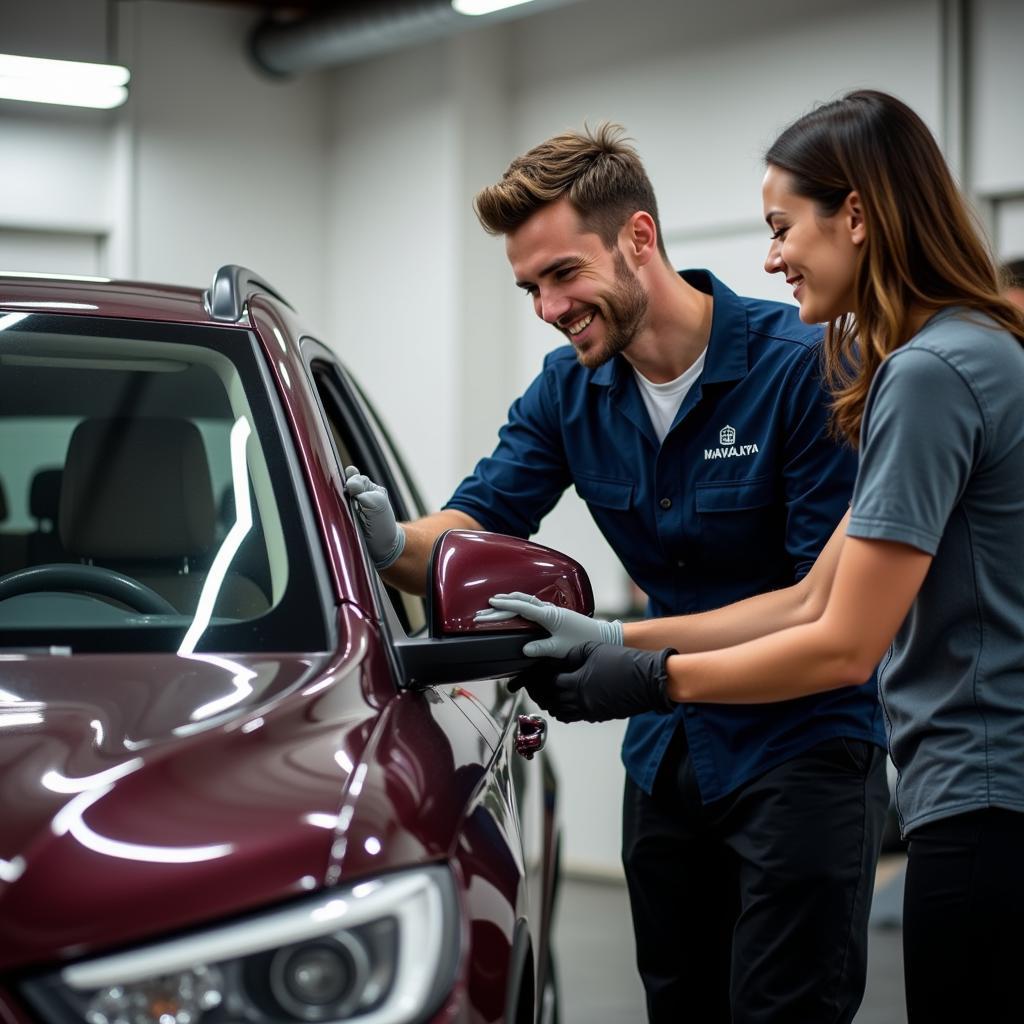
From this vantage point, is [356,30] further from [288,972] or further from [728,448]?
[288,972]

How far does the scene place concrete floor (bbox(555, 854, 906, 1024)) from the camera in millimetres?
4102

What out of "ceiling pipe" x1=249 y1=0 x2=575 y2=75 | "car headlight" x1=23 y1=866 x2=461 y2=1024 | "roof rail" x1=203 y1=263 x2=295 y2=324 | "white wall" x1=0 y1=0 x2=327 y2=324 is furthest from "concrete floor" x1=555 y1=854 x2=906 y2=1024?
"ceiling pipe" x1=249 y1=0 x2=575 y2=75

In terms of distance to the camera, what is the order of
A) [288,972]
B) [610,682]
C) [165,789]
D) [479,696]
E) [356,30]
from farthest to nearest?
[356,30] → [479,696] → [610,682] → [165,789] → [288,972]

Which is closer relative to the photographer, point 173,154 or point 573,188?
point 573,188

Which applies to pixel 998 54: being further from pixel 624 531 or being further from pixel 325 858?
pixel 325 858

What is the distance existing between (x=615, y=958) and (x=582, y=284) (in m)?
3.06

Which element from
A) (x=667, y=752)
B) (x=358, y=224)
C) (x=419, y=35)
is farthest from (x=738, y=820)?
(x=358, y=224)

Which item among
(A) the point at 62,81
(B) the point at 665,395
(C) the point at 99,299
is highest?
(A) the point at 62,81

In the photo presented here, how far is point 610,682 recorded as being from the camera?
6.15 ft

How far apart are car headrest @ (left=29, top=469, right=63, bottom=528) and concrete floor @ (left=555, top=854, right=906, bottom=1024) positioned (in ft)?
7.58

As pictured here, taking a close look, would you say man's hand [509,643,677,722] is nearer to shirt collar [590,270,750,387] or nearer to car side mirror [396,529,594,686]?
car side mirror [396,529,594,686]

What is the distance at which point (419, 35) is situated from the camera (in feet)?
19.7

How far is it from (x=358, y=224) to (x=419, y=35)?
1.16m

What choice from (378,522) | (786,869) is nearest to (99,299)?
(378,522)
